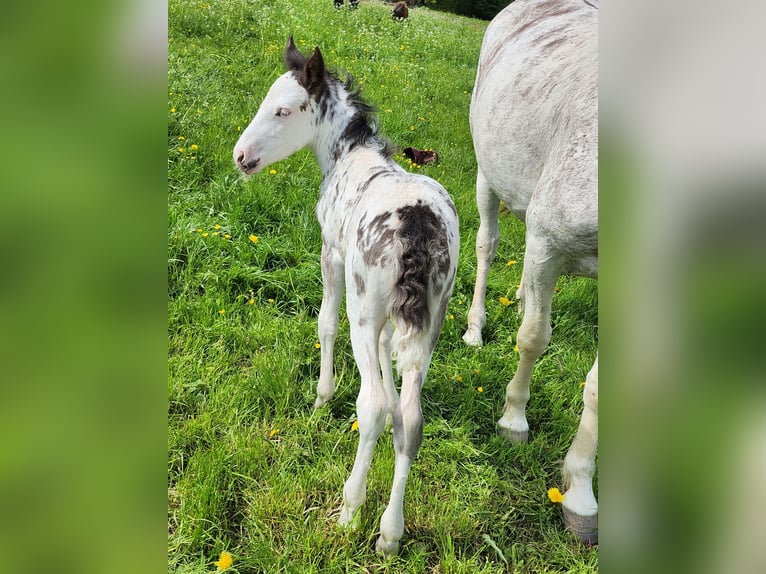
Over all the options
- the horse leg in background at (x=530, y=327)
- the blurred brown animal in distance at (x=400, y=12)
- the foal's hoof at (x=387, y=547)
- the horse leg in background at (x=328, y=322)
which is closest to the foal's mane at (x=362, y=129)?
the horse leg in background at (x=328, y=322)

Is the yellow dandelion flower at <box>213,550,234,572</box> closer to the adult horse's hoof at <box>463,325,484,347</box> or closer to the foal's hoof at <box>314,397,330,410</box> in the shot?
the foal's hoof at <box>314,397,330,410</box>

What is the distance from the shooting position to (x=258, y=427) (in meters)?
2.68

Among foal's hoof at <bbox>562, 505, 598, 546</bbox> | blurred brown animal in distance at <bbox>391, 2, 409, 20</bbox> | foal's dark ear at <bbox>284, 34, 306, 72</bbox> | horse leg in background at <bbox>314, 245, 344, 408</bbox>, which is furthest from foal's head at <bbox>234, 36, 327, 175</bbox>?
blurred brown animal in distance at <bbox>391, 2, 409, 20</bbox>

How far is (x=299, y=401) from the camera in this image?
9.54 ft

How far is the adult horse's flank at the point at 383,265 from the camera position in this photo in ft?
6.79

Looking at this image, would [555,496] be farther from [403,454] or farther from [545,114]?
[545,114]

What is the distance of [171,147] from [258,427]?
2.90 metres

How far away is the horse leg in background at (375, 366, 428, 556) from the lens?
2135mm

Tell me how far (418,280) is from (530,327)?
851 mm

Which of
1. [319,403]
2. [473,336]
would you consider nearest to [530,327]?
[473,336]

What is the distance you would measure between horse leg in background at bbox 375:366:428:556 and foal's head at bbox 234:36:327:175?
1.37m
